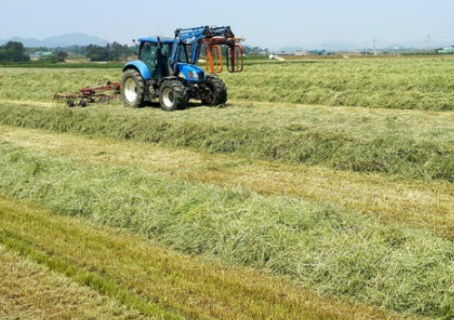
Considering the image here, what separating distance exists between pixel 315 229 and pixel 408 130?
567cm

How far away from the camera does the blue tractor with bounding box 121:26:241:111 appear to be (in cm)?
1500

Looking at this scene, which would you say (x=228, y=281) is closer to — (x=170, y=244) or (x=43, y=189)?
(x=170, y=244)

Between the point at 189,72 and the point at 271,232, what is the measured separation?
1025cm

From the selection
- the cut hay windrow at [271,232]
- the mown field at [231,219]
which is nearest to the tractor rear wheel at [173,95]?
the mown field at [231,219]

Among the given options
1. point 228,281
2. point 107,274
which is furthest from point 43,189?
point 228,281

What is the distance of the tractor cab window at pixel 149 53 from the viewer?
15882 millimetres

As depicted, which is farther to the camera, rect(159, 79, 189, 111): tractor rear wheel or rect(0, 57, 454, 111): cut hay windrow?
rect(0, 57, 454, 111): cut hay windrow

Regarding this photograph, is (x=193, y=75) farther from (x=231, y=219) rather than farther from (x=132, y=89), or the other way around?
(x=231, y=219)

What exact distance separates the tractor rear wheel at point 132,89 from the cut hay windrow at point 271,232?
7.81 m

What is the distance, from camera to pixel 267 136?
1042 centimetres

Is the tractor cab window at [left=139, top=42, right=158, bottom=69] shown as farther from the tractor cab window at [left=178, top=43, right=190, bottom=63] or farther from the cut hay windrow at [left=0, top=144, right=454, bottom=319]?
the cut hay windrow at [left=0, top=144, right=454, bottom=319]

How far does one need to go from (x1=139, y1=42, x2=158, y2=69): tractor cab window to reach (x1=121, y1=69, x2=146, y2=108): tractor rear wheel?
1.57 ft

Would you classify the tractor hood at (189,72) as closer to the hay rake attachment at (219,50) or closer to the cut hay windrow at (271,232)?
the hay rake attachment at (219,50)

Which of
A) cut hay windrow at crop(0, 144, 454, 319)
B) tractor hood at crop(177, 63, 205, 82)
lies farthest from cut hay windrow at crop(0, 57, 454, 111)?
cut hay windrow at crop(0, 144, 454, 319)
